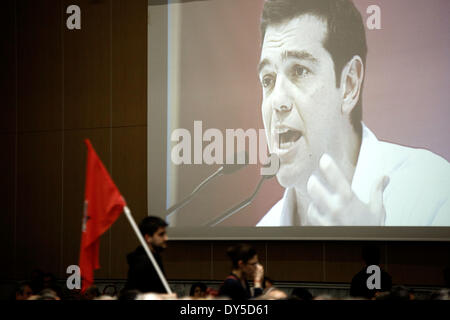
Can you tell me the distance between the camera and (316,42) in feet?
24.1

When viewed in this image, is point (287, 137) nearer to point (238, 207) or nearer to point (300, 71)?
point (300, 71)

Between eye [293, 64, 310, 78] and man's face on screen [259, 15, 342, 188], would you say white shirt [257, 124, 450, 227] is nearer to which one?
man's face on screen [259, 15, 342, 188]

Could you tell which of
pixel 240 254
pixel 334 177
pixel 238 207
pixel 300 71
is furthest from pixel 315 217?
pixel 240 254

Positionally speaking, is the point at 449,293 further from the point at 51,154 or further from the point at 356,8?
the point at 51,154

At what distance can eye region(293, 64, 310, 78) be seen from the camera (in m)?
7.37

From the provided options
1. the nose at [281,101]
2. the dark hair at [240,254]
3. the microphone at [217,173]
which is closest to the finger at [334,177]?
the nose at [281,101]

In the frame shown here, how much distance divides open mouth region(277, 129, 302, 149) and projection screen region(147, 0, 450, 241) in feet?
0.04

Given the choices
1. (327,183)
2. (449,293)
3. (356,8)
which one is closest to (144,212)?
(327,183)

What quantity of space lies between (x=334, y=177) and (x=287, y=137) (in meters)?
0.66

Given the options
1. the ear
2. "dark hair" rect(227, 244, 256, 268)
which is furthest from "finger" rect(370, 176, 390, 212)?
"dark hair" rect(227, 244, 256, 268)

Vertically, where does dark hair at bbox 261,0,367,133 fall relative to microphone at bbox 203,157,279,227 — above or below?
above

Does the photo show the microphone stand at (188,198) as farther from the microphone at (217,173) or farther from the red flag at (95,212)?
the red flag at (95,212)

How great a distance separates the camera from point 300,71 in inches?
291
